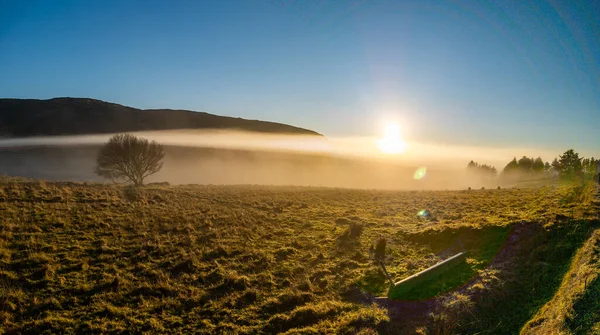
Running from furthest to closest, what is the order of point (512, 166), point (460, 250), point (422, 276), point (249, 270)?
point (512, 166) < point (460, 250) < point (249, 270) < point (422, 276)

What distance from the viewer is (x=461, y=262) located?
14.1 m

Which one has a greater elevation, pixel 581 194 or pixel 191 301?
pixel 581 194

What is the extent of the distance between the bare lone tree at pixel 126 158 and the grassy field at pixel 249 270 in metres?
24.0

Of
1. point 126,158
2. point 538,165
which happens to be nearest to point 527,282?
point 126,158

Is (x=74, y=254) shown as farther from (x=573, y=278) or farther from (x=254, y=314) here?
(x=573, y=278)

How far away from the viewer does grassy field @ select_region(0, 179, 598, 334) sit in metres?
9.30

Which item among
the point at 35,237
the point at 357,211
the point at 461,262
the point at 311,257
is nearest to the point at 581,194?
the point at 461,262

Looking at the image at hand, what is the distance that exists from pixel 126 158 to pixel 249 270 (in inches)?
1652

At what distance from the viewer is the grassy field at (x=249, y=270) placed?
9305 millimetres

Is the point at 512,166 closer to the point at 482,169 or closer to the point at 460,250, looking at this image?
the point at 482,169

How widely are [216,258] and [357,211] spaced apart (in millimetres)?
19575

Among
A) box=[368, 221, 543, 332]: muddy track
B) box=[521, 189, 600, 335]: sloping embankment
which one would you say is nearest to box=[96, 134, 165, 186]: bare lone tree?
box=[368, 221, 543, 332]: muddy track

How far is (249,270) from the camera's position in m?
13.8

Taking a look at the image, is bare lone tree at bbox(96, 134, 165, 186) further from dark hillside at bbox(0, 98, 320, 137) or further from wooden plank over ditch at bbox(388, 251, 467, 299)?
dark hillside at bbox(0, 98, 320, 137)
